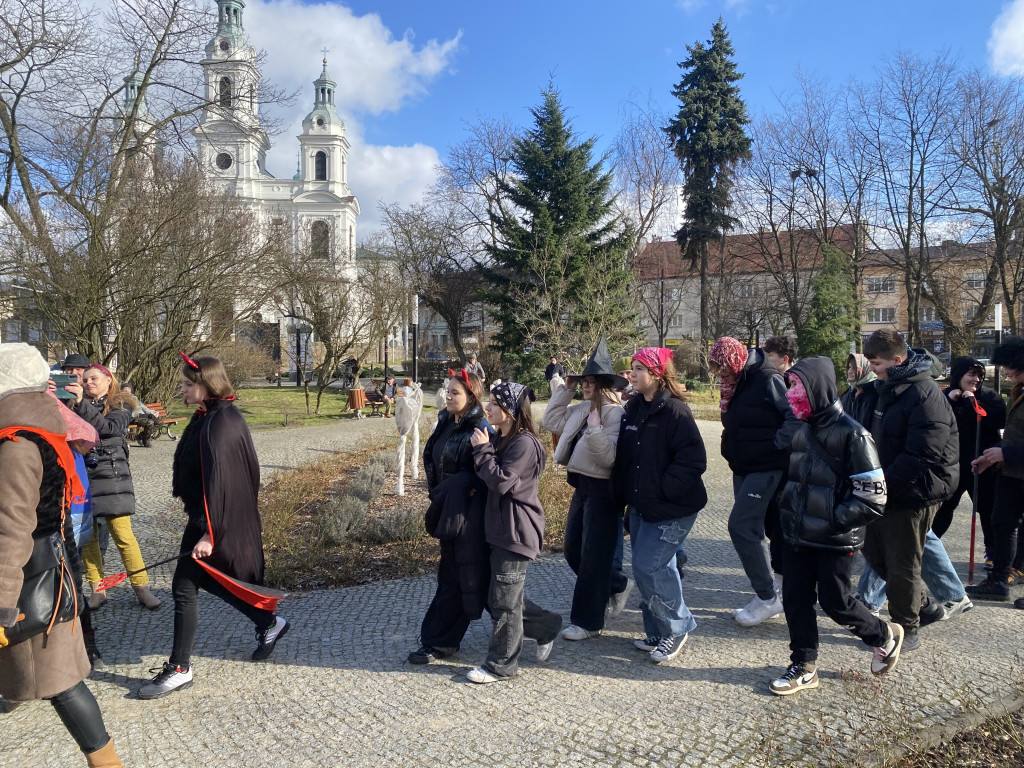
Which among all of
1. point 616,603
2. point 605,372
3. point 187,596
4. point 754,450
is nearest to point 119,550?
point 187,596

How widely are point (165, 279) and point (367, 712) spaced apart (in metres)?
13.6

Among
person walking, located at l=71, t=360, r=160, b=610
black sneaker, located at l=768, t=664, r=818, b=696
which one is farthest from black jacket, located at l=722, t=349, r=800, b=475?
person walking, located at l=71, t=360, r=160, b=610

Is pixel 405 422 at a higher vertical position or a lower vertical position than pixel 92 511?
higher

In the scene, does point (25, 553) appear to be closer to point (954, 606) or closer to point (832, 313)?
point (954, 606)

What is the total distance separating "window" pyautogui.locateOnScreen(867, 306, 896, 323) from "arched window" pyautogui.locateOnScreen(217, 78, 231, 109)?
50.5m

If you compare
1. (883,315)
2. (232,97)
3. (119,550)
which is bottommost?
(119,550)

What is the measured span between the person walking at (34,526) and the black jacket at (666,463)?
280 centimetres

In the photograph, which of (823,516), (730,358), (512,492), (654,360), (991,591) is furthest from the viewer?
(991,591)

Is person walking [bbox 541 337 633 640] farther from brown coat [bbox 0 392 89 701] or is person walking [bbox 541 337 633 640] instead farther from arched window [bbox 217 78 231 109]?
arched window [bbox 217 78 231 109]

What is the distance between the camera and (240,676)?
3879mm

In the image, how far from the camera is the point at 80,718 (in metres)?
2.75

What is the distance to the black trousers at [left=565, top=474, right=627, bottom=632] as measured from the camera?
4.31 meters

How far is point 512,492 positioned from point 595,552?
0.89 metres

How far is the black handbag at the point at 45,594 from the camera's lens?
8.54ft
